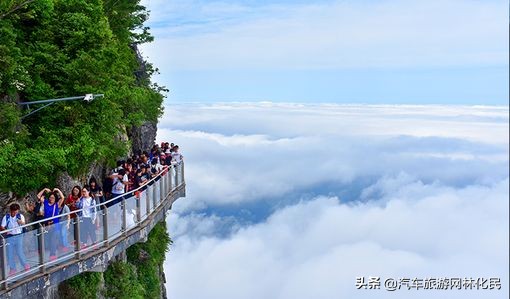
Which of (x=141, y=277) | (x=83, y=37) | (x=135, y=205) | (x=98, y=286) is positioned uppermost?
(x=83, y=37)

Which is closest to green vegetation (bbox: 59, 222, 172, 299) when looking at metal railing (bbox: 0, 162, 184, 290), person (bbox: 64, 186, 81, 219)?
metal railing (bbox: 0, 162, 184, 290)

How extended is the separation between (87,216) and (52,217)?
127cm

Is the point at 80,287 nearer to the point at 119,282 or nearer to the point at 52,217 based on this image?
the point at 119,282

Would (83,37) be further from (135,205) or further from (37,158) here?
(135,205)

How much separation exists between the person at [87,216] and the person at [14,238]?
1492 mm

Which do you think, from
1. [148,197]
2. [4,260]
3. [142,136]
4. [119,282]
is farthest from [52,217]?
[142,136]

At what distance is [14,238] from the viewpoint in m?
10.8

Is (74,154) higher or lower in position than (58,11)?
lower

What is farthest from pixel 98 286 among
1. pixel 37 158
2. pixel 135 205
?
pixel 37 158

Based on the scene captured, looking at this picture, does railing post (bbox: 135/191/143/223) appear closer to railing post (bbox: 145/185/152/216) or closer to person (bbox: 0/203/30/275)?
railing post (bbox: 145/185/152/216)

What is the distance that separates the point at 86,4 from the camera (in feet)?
62.8

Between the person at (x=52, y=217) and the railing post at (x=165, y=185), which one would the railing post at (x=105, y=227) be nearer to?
the person at (x=52, y=217)

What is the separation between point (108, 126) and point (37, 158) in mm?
3650

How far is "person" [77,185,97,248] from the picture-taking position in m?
12.8
